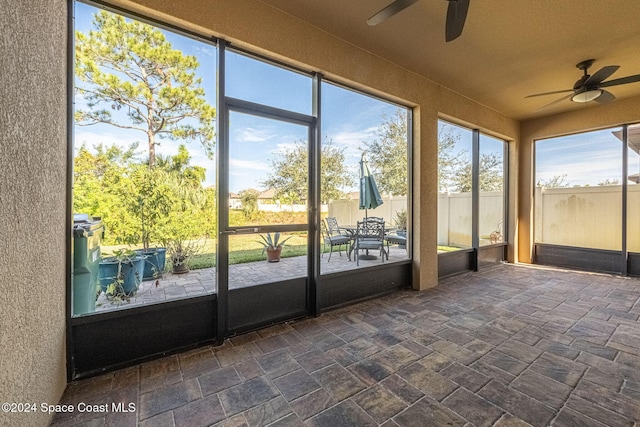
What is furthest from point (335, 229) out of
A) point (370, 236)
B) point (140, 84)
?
point (140, 84)

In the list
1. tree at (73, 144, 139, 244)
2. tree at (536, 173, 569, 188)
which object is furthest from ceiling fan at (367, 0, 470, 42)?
tree at (536, 173, 569, 188)

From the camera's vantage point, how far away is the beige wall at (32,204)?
3.77 feet

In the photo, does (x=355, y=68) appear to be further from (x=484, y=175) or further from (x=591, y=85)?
(x=484, y=175)

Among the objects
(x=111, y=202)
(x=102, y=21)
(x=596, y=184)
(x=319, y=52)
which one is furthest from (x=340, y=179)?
(x=596, y=184)

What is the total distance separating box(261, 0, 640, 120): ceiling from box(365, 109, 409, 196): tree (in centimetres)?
76

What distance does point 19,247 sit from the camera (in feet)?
4.13

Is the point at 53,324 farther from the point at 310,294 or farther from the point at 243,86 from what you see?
the point at 243,86

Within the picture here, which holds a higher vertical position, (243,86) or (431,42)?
(431,42)

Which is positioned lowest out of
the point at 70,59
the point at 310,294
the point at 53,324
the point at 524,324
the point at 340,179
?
the point at 524,324

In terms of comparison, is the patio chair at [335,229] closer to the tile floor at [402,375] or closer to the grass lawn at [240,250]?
the grass lawn at [240,250]

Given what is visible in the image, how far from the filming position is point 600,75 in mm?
3361

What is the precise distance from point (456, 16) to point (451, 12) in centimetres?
7

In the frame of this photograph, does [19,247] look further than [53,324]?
No

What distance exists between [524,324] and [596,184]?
13.8 ft
